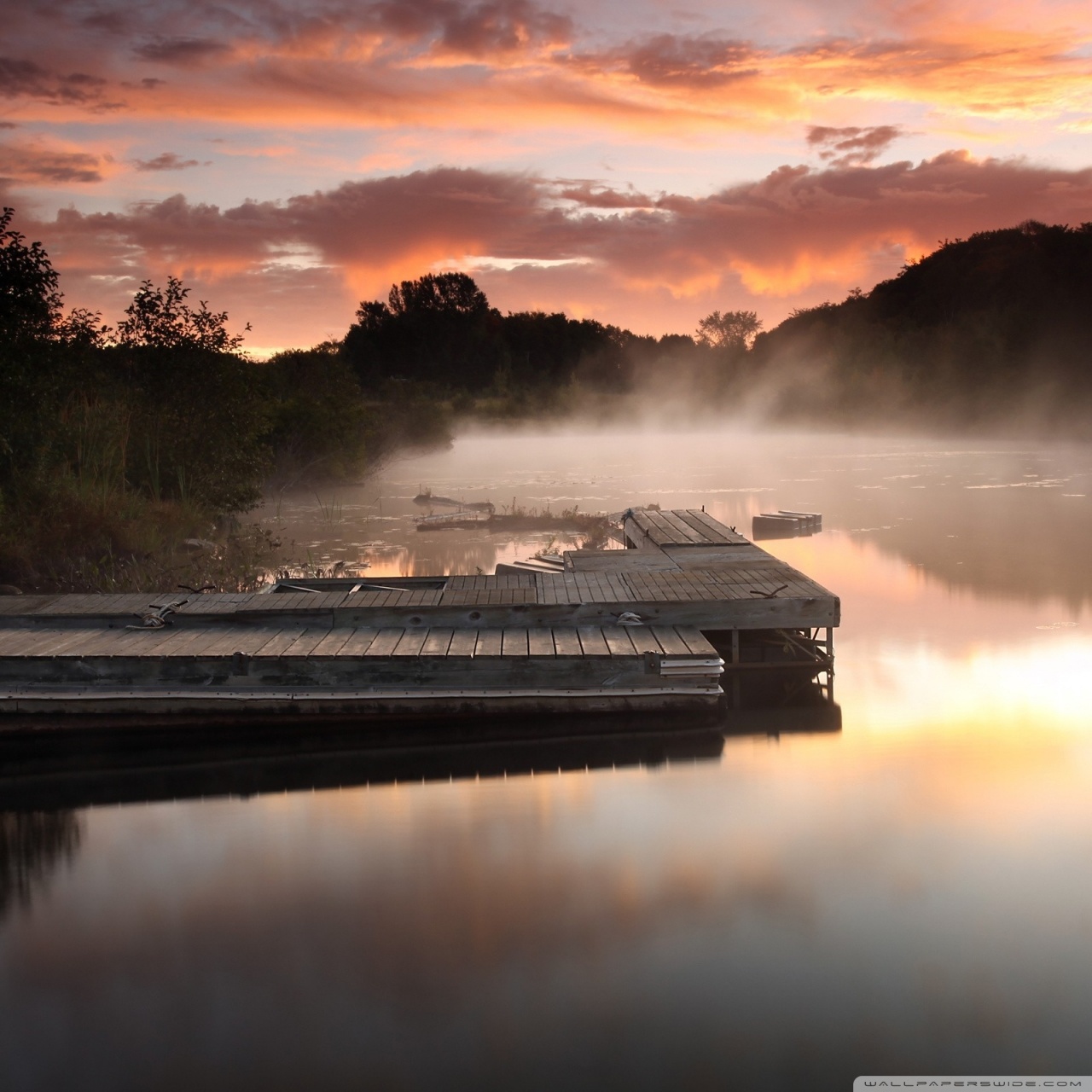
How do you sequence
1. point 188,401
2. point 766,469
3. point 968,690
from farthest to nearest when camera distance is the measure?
point 766,469 → point 188,401 → point 968,690

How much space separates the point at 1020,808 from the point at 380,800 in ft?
13.4

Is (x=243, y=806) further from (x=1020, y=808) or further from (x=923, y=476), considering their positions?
(x=923, y=476)

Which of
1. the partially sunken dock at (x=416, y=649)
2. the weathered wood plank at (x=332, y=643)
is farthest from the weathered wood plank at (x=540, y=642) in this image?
the weathered wood plank at (x=332, y=643)

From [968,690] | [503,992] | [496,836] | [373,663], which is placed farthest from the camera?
[968,690]

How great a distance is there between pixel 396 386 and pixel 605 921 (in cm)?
4194

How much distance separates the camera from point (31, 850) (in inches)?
267

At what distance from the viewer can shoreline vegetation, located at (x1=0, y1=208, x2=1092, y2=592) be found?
13.9m

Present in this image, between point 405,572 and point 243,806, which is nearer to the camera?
point 243,806

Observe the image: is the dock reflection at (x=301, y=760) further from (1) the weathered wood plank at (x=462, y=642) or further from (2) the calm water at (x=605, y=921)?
(1) the weathered wood plank at (x=462, y=642)

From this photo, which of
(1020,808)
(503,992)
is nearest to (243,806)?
(503,992)

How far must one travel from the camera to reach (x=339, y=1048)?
185 inches

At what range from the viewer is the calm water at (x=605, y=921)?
4.68 metres

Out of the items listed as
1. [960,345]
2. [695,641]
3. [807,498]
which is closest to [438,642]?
[695,641]

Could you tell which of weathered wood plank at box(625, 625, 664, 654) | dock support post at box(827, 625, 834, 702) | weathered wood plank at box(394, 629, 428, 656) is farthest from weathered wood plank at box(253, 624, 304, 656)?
dock support post at box(827, 625, 834, 702)
